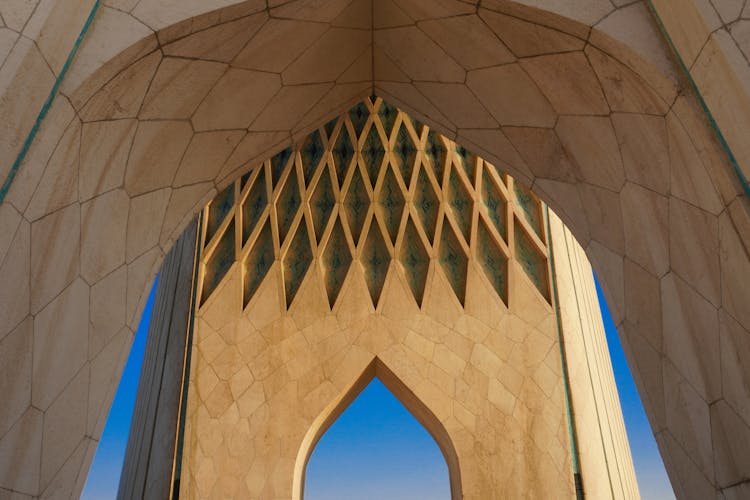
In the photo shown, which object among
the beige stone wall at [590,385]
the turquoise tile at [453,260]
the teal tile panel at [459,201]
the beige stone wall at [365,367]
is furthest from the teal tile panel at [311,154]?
the beige stone wall at [590,385]

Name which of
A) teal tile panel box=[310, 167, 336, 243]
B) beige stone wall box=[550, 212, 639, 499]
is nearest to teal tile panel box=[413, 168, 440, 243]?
teal tile panel box=[310, 167, 336, 243]

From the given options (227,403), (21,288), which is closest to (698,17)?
(21,288)

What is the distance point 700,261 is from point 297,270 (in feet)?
20.2

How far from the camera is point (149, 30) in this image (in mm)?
2670

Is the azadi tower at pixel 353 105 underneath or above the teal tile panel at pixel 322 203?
underneath

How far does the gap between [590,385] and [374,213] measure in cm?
343

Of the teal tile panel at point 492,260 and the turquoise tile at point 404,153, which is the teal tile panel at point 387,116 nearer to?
the turquoise tile at point 404,153

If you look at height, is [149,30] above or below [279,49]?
below

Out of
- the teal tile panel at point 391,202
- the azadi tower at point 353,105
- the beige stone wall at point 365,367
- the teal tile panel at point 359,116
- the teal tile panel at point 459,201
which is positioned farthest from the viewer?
the teal tile panel at point 359,116

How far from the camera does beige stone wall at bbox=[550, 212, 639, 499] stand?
7.12 m

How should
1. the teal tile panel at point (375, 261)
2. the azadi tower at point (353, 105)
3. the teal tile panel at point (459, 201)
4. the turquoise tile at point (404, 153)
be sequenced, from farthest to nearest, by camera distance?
the turquoise tile at point (404, 153)
the teal tile panel at point (459, 201)
the teal tile panel at point (375, 261)
the azadi tower at point (353, 105)

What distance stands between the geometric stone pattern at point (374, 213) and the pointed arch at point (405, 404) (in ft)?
3.00

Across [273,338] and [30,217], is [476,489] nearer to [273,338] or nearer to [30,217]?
[273,338]

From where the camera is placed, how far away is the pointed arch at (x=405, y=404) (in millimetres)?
7266
